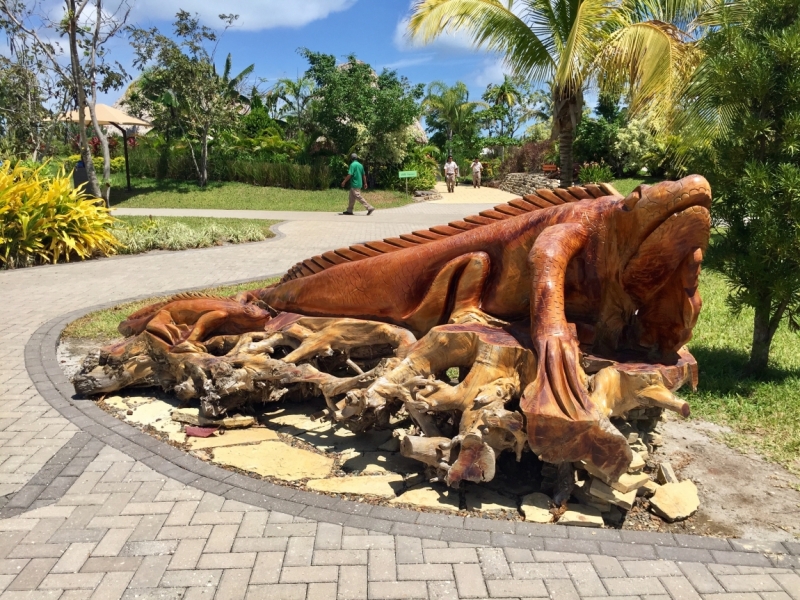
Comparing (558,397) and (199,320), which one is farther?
(199,320)

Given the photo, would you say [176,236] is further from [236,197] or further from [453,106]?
[453,106]

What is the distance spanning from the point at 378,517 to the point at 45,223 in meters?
11.6

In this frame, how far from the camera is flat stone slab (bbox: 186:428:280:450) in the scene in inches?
181

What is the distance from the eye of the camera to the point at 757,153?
5.48 metres

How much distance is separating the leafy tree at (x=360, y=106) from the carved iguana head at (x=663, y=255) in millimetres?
22042

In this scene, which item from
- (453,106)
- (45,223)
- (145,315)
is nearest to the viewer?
(145,315)

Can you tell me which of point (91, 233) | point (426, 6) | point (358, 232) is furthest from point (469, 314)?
point (358, 232)

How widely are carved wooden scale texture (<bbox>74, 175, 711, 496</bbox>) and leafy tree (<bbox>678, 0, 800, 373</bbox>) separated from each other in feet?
5.52

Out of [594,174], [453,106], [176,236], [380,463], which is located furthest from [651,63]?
[453,106]

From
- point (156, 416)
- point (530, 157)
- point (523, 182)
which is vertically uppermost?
point (530, 157)

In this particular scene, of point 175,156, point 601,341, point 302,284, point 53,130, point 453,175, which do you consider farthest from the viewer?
point 453,175

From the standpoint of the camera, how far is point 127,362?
18.1 feet

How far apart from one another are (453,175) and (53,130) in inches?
678

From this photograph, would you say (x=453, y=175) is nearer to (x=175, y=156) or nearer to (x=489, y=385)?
(x=175, y=156)
